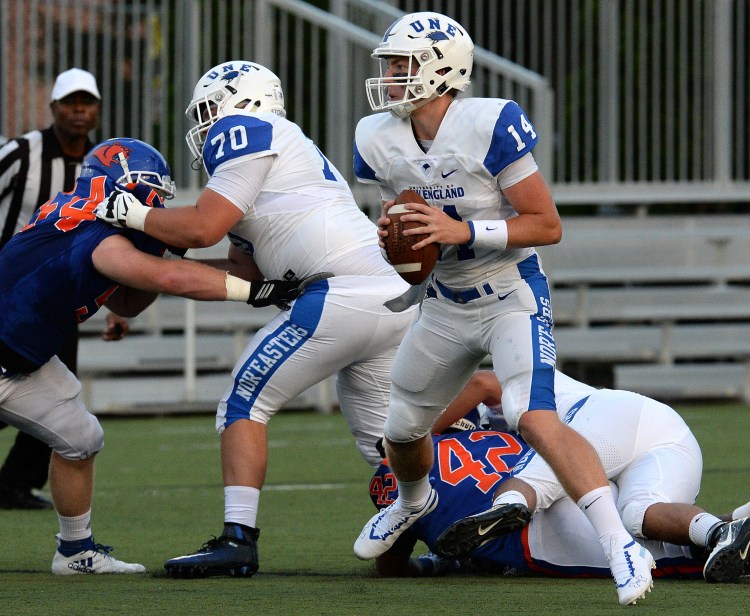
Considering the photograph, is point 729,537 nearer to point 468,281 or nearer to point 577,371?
point 468,281

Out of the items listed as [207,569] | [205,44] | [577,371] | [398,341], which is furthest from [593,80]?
[207,569]

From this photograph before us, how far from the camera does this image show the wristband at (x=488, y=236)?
169 inches

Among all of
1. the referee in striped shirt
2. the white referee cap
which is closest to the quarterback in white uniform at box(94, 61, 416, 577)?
the referee in striped shirt

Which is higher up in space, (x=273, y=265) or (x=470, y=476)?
(x=273, y=265)

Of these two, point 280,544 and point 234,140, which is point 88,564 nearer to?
point 280,544

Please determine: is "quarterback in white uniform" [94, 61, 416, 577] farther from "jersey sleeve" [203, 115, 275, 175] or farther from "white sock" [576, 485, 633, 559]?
"white sock" [576, 485, 633, 559]

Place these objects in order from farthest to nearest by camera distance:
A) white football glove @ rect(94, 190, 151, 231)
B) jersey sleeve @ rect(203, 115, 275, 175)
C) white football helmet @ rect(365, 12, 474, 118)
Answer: jersey sleeve @ rect(203, 115, 275, 175) → white football glove @ rect(94, 190, 151, 231) → white football helmet @ rect(365, 12, 474, 118)

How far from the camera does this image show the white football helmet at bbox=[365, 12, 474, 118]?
4.53 m

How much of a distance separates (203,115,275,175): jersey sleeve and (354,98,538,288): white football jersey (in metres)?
0.35

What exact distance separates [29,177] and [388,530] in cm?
288

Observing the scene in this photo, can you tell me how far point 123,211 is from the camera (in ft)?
15.2

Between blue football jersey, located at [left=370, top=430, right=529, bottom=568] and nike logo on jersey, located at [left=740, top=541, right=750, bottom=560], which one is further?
blue football jersey, located at [left=370, top=430, right=529, bottom=568]

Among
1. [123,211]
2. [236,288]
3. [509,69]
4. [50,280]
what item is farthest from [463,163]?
[509,69]

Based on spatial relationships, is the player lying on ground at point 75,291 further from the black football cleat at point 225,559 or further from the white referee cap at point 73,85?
the white referee cap at point 73,85
